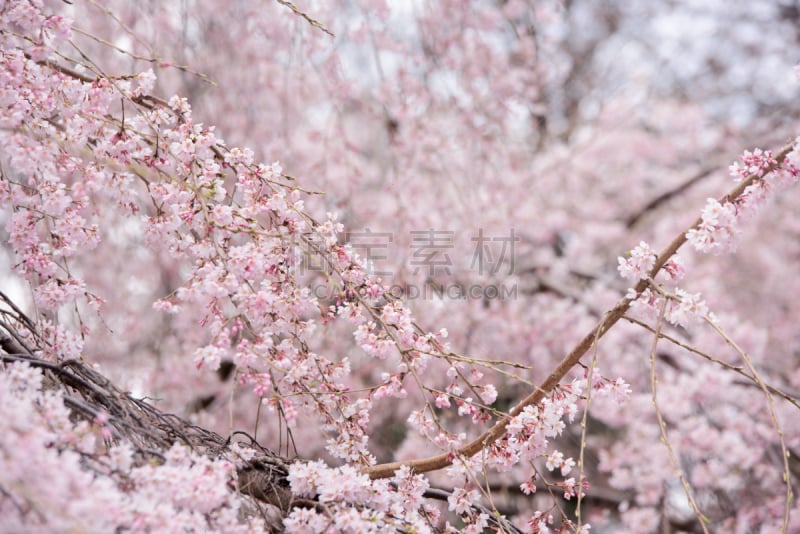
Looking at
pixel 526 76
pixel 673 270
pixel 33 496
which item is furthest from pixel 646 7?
pixel 33 496

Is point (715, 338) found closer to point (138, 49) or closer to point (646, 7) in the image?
point (138, 49)

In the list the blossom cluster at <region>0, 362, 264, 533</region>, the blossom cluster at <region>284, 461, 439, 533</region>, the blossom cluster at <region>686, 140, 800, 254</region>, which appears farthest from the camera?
the blossom cluster at <region>686, 140, 800, 254</region>

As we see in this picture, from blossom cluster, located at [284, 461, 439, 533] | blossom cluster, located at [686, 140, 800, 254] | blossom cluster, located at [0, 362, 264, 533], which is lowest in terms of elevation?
blossom cluster, located at [0, 362, 264, 533]

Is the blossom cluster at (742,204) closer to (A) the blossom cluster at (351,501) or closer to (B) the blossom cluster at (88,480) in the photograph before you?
(A) the blossom cluster at (351,501)

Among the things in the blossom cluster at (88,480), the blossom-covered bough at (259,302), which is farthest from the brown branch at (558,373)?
the blossom cluster at (88,480)

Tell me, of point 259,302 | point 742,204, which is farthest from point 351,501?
point 742,204

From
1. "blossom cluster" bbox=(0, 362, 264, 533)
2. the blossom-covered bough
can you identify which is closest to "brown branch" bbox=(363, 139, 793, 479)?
the blossom-covered bough

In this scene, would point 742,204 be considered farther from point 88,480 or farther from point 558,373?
point 88,480

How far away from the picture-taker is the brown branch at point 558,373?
149cm

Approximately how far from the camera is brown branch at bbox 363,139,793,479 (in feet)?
4.88

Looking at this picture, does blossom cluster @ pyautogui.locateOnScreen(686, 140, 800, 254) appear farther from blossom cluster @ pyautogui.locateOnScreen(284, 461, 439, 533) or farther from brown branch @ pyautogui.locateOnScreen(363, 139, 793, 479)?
blossom cluster @ pyautogui.locateOnScreen(284, 461, 439, 533)

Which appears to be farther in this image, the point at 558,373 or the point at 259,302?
the point at 558,373

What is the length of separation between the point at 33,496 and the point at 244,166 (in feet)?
2.87

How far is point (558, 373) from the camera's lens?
1.53 m
